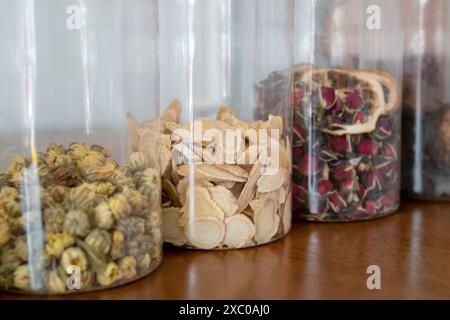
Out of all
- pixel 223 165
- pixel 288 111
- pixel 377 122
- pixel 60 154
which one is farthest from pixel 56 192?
pixel 377 122

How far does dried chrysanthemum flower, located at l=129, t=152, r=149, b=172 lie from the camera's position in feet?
2.17

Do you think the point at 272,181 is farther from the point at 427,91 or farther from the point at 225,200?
the point at 427,91

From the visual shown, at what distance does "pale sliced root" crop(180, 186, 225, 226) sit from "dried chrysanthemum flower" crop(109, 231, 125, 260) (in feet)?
0.41

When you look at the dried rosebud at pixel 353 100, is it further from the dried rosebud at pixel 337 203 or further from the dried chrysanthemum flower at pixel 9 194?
the dried chrysanthemum flower at pixel 9 194

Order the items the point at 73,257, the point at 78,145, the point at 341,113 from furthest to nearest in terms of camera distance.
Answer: the point at 341,113, the point at 78,145, the point at 73,257

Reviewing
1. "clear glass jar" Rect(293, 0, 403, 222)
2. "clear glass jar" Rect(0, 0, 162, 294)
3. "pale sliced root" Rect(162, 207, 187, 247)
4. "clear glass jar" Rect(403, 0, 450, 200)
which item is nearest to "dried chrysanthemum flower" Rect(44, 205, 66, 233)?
"clear glass jar" Rect(0, 0, 162, 294)

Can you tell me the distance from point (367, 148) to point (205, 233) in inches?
9.9

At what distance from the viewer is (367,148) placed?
0.85 meters

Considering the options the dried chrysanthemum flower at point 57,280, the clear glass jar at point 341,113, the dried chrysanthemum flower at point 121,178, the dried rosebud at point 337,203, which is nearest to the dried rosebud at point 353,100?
the clear glass jar at point 341,113

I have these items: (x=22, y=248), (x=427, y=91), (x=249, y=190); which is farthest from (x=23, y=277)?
(x=427, y=91)

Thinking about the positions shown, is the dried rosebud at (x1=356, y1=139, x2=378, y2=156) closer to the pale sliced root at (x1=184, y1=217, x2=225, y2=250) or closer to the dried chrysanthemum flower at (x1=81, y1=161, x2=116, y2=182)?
the pale sliced root at (x1=184, y1=217, x2=225, y2=250)

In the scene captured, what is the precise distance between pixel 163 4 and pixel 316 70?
0.69 feet

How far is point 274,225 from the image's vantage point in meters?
0.75
